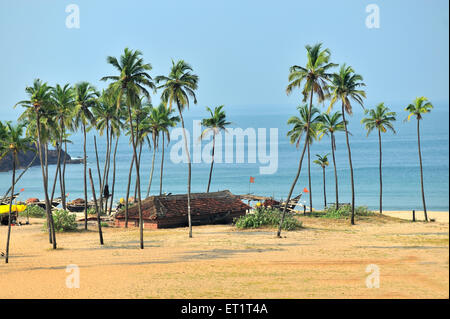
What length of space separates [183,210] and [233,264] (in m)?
17.8

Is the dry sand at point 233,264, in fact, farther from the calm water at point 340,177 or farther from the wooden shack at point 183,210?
the calm water at point 340,177

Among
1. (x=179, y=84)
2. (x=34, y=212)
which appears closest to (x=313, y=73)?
(x=179, y=84)

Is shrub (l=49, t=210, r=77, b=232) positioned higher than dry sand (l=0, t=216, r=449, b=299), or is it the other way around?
shrub (l=49, t=210, r=77, b=232)

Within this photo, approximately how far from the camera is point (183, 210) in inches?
1738

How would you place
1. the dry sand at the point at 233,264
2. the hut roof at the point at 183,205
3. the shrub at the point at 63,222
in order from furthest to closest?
1. the hut roof at the point at 183,205
2. the shrub at the point at 63,222
3. the dry sand at the point at 233,264

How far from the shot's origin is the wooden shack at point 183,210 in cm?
4300

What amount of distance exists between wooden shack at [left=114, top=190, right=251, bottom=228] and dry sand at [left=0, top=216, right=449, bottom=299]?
2235 millimetres

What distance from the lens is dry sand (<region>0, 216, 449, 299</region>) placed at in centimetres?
2111

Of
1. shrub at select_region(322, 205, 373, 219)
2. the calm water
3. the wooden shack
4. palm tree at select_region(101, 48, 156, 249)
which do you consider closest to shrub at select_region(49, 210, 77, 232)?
the wooden shack

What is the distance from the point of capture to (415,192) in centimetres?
9488

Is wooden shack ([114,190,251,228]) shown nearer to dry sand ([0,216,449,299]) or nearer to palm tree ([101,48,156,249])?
dry sand ([0,216,449,299])

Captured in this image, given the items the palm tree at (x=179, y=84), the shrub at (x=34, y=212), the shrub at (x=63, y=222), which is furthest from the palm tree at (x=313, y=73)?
Answer: the shrub at (x=34, y=212)

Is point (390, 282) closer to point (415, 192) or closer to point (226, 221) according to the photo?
point (226, 221)

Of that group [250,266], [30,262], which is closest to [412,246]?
[250,266]
